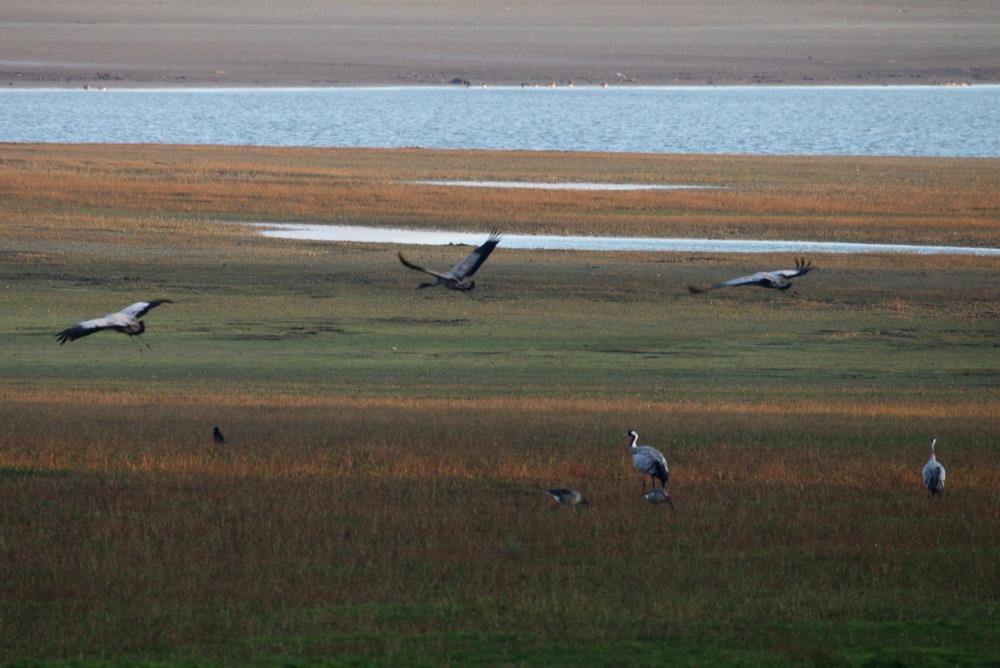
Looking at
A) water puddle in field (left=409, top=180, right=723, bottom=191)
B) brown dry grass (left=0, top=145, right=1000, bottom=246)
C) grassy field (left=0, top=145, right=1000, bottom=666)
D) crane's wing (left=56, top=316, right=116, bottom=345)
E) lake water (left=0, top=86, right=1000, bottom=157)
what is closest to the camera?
grassy field (left=0, top=145, right=1000, bottom=666)

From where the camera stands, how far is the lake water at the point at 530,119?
74.6 metres

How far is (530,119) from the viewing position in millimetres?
93438

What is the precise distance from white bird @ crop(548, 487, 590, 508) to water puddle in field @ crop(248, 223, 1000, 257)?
25708mm

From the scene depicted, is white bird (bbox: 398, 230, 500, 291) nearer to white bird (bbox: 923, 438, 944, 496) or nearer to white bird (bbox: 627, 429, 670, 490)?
white bird (bbox: 627, 429, 670, 490)

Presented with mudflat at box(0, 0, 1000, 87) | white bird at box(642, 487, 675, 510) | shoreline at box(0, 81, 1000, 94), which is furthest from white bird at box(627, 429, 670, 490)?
mudflat at box(0, 0, 1000, 87)

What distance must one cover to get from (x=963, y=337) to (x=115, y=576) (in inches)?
798

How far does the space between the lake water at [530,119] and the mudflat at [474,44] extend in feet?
5.48

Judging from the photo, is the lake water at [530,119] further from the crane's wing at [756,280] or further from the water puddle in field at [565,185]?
the crane's wing at [756,280]

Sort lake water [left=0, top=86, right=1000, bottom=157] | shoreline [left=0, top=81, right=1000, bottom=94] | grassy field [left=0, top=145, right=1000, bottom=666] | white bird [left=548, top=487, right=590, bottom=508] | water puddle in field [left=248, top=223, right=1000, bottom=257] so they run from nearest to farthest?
grassy field [left=0, top=145, right=1000, bottom=666]
white bird [left=548, top=487, right=590, bottom=508]
water puddle in field [left=248, top=223, right=1000, bottom=257]
lake water [left=0, top=86, right=1000, bottom=157]
shoreline [left=0, top=81, right=1000, bottom=94]

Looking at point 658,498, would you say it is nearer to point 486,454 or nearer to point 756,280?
point 486,454

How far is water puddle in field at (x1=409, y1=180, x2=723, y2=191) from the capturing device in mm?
51844

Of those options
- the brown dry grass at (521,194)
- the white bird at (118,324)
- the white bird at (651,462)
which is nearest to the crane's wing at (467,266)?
the white bird at (118,324)

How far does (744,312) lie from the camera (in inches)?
1217

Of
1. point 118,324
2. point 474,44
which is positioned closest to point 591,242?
point 118,324
